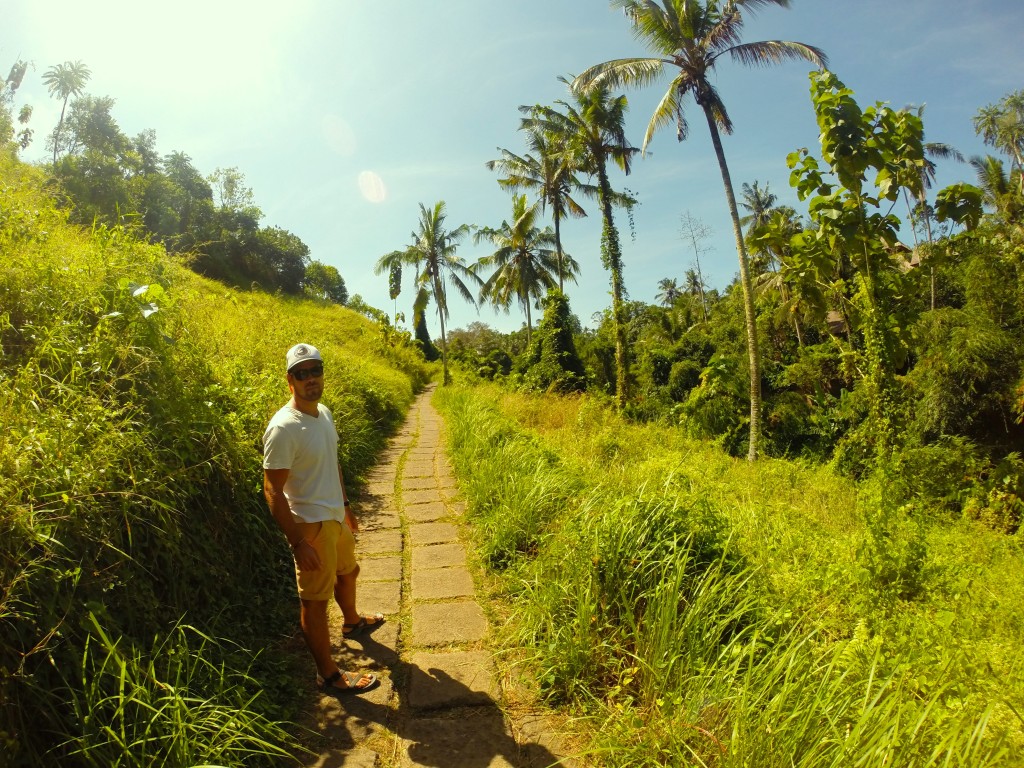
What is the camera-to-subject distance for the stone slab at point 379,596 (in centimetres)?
325

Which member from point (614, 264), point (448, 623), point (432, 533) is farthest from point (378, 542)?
point (614, 264)

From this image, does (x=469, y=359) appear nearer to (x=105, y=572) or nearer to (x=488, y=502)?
(x=488, y=502)

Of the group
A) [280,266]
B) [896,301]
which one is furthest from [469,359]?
[896,301]

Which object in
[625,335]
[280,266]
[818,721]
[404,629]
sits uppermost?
[280,266]

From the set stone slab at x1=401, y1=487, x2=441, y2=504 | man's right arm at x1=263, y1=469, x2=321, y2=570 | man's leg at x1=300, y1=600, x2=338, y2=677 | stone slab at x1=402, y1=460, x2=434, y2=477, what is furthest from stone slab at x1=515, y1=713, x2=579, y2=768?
stone slab at x1=402, y1=460, x2=434, y2=477

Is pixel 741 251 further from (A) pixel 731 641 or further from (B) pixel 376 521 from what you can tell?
(A) pixel 731 641

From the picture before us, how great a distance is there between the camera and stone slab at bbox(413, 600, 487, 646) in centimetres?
291

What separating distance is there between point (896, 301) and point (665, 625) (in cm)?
307

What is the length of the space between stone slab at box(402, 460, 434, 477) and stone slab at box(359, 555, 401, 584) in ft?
8.34

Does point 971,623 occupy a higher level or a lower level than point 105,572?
lower

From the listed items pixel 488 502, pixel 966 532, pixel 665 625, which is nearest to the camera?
pixel 665 625

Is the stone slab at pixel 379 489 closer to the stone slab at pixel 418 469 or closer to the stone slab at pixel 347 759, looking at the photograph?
the stone slab at pixel 418 469

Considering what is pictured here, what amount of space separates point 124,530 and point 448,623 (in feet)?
5.64

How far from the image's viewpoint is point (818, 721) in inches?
66.8
